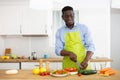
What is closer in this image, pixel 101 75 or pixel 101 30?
pixel 101 75

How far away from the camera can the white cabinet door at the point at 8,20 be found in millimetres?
4383

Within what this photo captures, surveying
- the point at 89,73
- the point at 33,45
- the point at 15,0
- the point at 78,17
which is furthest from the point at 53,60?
the point at 89,73

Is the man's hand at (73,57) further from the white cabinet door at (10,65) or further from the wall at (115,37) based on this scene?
the wall at (115,37)

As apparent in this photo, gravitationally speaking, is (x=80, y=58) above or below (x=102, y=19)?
below

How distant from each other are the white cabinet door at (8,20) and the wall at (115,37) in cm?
243

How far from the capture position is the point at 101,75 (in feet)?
6.42

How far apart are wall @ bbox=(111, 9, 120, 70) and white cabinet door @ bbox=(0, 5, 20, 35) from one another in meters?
2.43

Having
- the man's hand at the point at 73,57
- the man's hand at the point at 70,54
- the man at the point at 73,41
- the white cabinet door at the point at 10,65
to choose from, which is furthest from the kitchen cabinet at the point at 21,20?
the man's hand at the point at 73,57

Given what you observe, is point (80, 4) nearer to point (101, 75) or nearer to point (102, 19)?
point (102, 19)

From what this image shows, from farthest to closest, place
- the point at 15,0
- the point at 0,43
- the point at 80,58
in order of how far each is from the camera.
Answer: the point at 0,43 → the point at 15,0 → the point at 80,58

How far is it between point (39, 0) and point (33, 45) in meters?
1.46

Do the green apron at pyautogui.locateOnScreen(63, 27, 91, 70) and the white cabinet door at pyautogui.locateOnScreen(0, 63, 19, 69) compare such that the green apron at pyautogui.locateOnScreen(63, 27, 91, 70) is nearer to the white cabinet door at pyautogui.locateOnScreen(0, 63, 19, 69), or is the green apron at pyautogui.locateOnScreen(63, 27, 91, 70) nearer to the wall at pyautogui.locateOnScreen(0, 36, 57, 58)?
the white cabinet door at pyautogui.locateOnScreen(0, 63, 19, 69)

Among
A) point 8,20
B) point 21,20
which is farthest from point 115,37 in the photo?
point 8,20

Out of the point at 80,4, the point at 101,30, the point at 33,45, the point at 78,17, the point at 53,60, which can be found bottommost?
the point at 53,60
